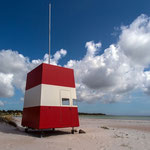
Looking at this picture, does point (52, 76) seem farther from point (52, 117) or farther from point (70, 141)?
point (70, 141)

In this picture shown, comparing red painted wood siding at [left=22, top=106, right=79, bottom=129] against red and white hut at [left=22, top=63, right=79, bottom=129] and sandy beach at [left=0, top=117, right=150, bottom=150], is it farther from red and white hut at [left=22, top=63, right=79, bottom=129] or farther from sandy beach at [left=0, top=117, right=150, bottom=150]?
sandy beach at [left=0, top=117, right=150, bottom=150]

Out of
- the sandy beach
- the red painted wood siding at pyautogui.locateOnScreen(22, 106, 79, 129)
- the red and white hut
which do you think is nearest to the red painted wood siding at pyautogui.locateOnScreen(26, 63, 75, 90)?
the red and white hut

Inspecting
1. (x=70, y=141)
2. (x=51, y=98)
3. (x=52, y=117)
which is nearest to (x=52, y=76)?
(x=51, y=98)

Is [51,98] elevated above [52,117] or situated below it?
above

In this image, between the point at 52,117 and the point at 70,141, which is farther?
the point at 52,117

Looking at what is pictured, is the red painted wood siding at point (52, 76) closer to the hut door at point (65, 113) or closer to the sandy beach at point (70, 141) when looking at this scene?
the hut door at point (65, 113)

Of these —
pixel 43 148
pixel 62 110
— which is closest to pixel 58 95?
pixel 62 110

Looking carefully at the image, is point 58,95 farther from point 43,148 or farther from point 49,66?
point 43,148

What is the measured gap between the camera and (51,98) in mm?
9141

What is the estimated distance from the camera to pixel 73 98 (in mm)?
10055

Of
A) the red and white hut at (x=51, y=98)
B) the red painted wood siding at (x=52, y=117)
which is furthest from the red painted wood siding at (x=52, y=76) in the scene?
the red painted wood siding at (x=52, y=117)

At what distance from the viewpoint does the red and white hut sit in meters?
8.70

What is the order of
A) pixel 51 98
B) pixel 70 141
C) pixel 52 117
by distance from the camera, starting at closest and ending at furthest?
pixel 70 141, pixel 52 117, pixel 51 98

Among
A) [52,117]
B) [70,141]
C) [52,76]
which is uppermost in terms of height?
[52,76]
